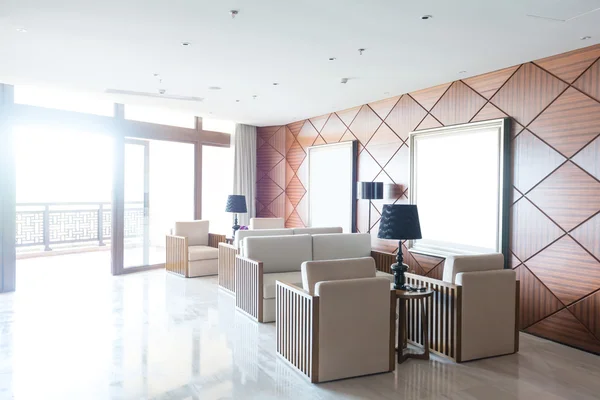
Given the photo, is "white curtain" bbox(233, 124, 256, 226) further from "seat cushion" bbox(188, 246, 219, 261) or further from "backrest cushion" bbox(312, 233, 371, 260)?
"backrest cushion" bbox(312, 233, 371, 260)

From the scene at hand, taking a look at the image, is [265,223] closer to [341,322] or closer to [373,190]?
[373,190]

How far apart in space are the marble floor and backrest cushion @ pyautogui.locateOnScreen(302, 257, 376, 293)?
77 centimetres

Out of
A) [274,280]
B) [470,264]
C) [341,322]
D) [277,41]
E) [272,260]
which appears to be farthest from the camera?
[272,260]

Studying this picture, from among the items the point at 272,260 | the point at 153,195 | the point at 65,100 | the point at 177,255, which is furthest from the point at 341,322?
the point at 65,100

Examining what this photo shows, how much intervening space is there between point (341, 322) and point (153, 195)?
5724 mm

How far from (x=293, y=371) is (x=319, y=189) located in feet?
15.8

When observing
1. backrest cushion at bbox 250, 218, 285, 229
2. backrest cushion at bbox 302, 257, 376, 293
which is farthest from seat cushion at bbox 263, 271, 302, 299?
backrest cushion at bbox 250, 218, 285, 229

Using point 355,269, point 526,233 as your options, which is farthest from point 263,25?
point 526,233

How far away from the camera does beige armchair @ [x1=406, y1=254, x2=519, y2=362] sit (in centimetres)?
368

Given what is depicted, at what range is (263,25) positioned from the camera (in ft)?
12.2

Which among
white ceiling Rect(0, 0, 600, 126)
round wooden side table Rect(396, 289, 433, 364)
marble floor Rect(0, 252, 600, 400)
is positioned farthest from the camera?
round wooden side table Rect(396, 289, 433, 364)

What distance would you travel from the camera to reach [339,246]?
5.89 metres

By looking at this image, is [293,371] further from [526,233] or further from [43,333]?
[526,233]

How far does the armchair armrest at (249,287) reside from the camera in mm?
4879
